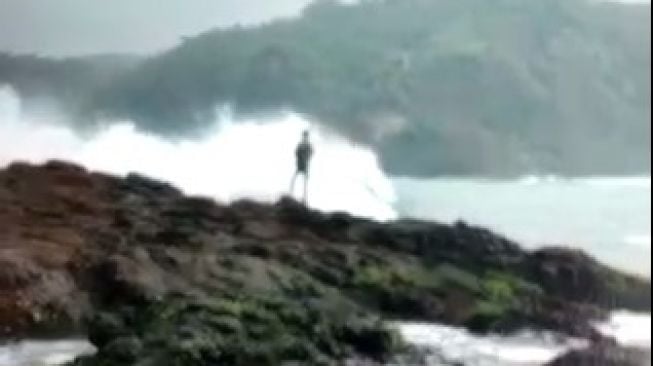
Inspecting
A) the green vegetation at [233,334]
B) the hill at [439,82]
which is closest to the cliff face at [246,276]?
the green vegetation at [233,334]

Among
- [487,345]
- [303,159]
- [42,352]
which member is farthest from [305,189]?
[42,352]

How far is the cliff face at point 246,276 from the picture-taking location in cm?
320

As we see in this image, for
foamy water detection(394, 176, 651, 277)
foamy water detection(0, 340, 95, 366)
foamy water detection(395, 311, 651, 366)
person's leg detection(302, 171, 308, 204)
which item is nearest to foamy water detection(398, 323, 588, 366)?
foamy water detection(395, 311, 651, 366)

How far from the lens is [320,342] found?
3.27m

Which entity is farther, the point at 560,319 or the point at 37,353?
the point at 560,319

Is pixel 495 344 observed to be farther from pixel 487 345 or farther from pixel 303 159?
pixel 303 159

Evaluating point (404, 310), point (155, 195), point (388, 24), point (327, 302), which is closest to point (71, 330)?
point (155, 195)

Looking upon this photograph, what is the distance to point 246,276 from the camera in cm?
335

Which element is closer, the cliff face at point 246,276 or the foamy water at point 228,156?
the cliff face at point 246,276

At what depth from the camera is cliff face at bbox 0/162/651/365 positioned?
320 centimetres

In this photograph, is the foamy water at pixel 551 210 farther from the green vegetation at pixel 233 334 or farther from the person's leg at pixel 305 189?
the green vegetation at pixel 233 334

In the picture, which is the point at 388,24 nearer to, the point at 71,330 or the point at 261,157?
the point at 261,157

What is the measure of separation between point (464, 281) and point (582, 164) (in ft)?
1.71

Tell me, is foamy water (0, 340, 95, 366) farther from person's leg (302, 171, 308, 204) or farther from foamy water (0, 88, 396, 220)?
person's leg (302, 171, 308, 204)
